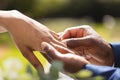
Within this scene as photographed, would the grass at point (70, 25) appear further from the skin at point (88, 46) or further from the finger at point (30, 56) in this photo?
the finger at point (30, 56)

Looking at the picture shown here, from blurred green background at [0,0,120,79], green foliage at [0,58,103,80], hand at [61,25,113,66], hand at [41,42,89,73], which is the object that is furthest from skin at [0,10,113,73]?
blurred green background at [0,0,120,79]

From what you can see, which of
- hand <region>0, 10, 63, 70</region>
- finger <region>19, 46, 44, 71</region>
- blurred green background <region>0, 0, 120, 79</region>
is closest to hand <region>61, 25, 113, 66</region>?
hand <region>0, 10, 63, 70</region>

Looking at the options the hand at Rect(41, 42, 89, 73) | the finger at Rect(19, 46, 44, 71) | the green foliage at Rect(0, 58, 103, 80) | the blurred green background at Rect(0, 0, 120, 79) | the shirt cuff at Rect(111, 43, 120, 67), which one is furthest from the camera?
the blurred green background at Rect(0, 0, 120, 79)

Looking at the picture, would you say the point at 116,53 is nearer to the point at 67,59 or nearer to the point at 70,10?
the point at 67,59

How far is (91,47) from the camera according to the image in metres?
2.82

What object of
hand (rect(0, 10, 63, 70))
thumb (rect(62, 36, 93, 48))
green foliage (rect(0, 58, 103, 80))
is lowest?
thumb (rect(62, 36, 93, 48))

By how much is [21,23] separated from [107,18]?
41.7 ft

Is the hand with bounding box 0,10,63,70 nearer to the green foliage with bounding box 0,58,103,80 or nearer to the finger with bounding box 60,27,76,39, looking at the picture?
the finger with bounding box 60,27,76,39

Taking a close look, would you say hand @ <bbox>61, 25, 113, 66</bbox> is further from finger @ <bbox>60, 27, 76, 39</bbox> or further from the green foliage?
the green foliage

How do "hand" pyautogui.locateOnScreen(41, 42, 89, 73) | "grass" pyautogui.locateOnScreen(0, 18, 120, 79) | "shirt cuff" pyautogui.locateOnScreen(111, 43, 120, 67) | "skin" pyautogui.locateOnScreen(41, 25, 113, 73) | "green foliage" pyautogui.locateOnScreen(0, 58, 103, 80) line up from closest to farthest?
"green foliage" pyautogui.locateOnScreen(0, 58, 103, 80), "hand" pyautogui.locateOnScreen(41, 42, 89, 73), "shirt cuff" pyautogui.locateOnScreen(111, 43, 120, 67), "skin" pyautogui.locateOnScreen(41, 25, 113, 73), "grass" pyautogui.locateOnScreen(0, 18, 120, 79)

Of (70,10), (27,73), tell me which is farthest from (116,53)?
(70,10)

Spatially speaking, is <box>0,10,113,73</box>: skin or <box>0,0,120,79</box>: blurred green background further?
<box>0,0,120,79</box>: blurred green background

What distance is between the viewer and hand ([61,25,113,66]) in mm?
2762

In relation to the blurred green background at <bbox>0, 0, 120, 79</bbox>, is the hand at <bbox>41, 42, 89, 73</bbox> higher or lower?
higher
